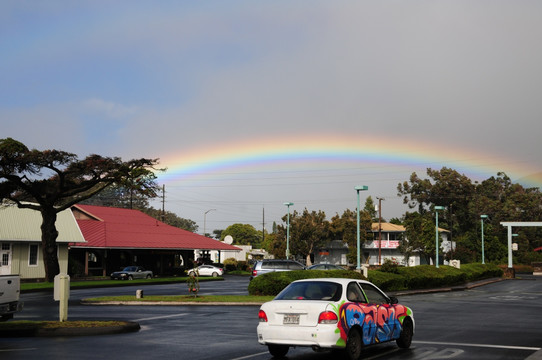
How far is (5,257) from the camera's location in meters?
49.0

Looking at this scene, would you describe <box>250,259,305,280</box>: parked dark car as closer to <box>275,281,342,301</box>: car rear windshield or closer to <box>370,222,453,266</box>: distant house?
<box>275,281,342,301</box>: car rear windshield

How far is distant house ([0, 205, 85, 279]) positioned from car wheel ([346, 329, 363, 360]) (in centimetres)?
4179

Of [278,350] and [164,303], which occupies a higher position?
[278,350]

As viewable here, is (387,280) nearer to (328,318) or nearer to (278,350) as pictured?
(278,350)

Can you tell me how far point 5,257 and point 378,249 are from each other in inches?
2389

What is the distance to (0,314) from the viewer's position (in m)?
17.2

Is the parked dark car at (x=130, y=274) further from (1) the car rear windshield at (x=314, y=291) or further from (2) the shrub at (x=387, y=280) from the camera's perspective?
(1) the car rear windshield at (x=314, y=291)

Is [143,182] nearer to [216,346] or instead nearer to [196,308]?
[196,308]

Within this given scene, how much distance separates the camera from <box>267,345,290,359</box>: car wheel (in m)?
12.3

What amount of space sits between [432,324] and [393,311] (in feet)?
20.6

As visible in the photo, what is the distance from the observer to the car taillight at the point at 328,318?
37.1ft

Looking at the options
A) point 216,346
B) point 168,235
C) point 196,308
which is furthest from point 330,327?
point 168,235

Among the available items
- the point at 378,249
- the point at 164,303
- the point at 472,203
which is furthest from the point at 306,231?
the point at 164,303

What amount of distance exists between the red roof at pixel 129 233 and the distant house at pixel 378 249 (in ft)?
104
